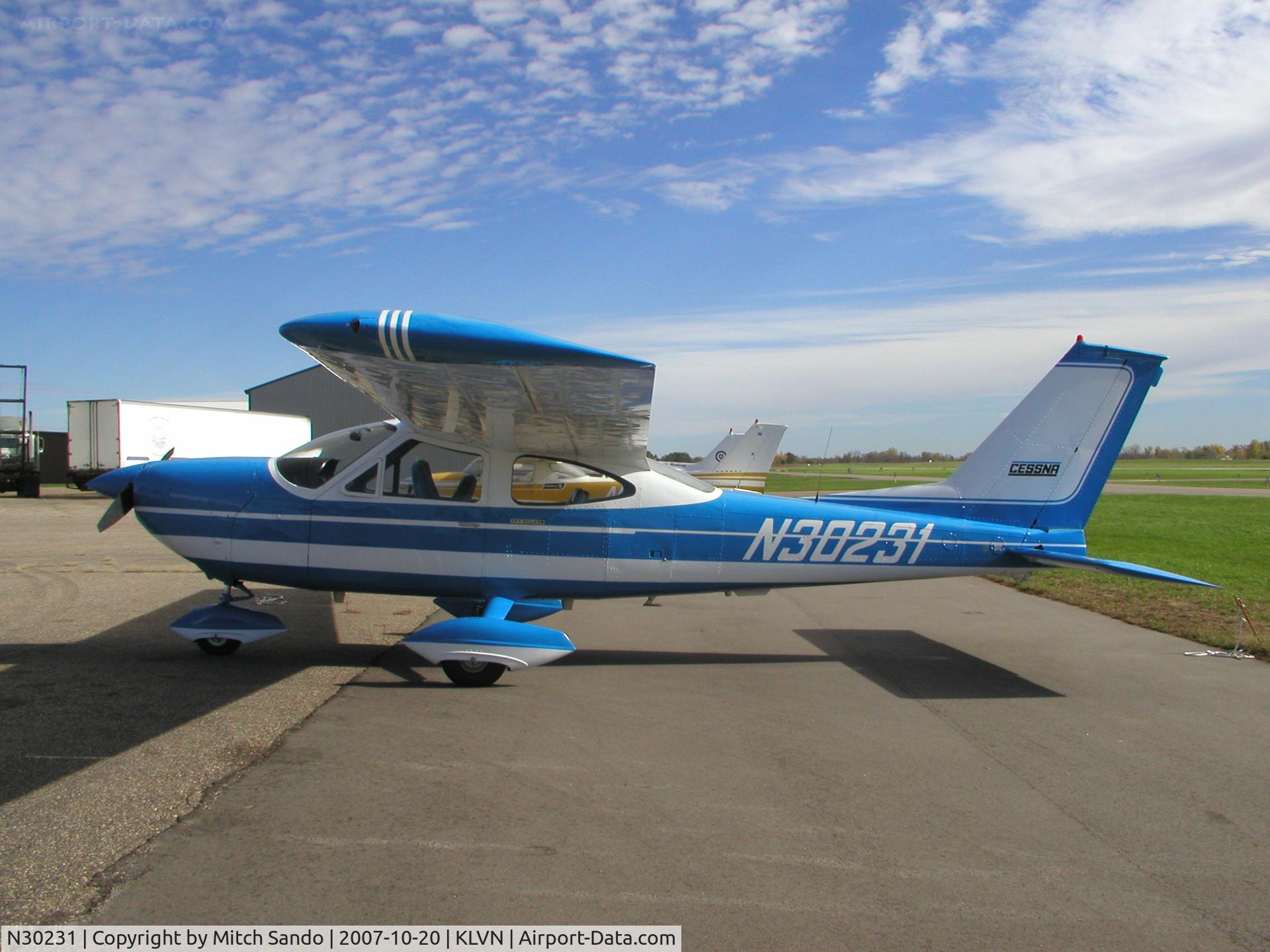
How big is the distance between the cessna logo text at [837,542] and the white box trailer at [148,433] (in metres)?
20.8

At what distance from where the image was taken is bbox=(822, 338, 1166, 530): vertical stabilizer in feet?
21.5

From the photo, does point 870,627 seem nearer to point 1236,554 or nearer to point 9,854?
point 9,854

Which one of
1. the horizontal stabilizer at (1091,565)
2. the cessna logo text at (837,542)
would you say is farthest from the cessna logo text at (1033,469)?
the cessna logo text at (837,542)

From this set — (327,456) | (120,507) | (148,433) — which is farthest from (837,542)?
(148,433)

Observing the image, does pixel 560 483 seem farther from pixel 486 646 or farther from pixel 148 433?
pixel 148 433

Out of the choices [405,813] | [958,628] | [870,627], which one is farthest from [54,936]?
[958,628]

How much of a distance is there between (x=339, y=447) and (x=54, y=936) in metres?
4.29

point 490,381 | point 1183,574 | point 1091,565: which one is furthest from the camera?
point 1183,574

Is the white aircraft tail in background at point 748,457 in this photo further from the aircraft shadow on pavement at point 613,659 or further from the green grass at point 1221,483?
the green grass at point 1221,483

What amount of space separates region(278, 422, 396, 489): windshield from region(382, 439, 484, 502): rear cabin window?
0.27m

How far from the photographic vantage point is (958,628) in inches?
315

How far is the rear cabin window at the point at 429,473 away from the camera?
6133 millimetres

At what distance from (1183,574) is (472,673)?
1011 cm

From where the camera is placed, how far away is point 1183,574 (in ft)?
35.4
